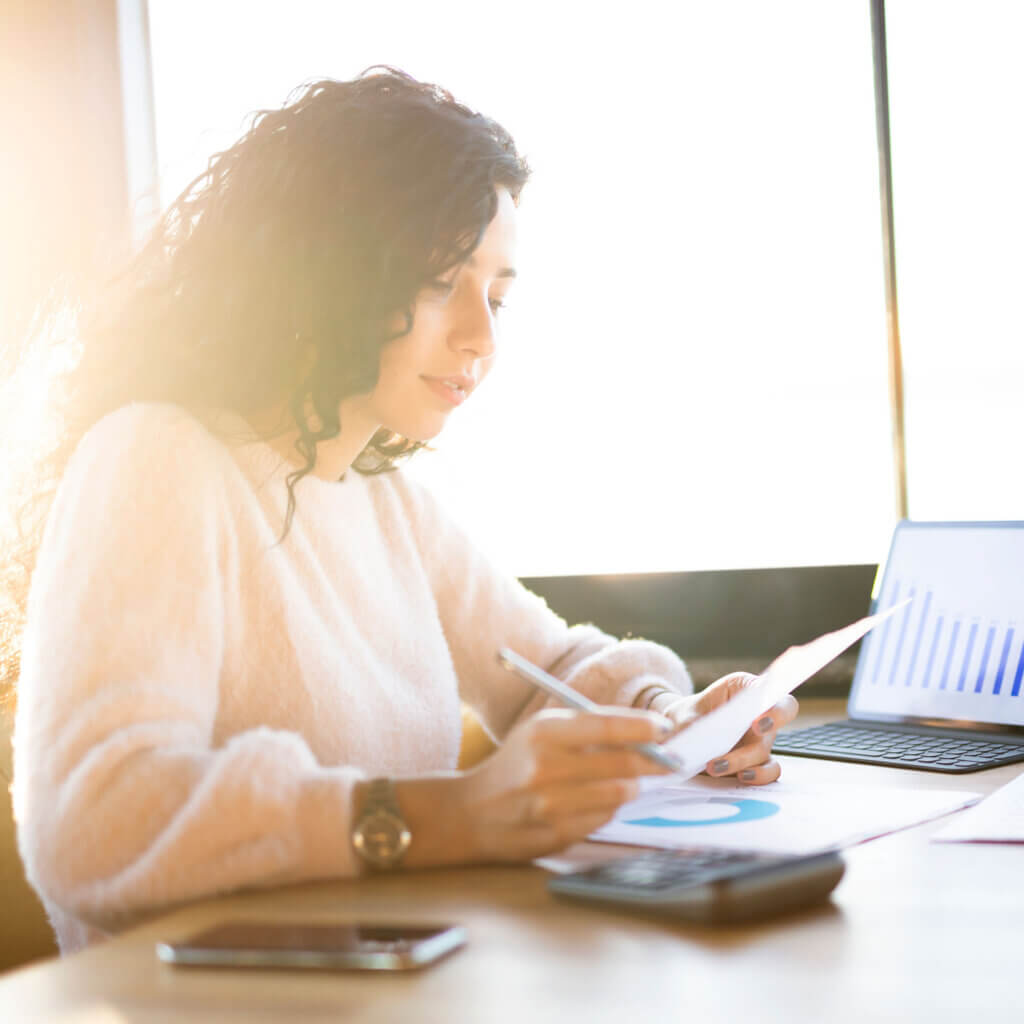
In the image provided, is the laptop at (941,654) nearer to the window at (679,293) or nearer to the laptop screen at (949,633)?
the laptop screen at (949,633)

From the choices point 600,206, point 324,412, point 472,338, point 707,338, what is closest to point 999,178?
point 707,338

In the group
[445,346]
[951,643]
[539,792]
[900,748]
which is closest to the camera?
[539,792]

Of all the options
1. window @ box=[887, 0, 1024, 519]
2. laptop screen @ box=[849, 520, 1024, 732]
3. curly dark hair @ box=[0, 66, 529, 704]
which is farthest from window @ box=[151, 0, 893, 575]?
curly dark hair @ box=[0, 66, 529, 704]

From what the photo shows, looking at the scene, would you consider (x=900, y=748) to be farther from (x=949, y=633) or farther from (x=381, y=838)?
(x=381, y=838)

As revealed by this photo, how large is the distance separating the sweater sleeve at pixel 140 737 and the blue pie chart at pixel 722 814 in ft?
0.86

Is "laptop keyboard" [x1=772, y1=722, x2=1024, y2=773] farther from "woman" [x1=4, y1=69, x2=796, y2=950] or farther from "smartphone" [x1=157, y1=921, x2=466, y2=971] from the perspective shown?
"smartphone" [x1=157, y1=921, x2=466, y2=971]

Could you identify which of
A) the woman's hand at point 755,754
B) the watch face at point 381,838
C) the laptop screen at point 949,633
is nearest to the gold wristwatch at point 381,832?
the watch face at point 381,838

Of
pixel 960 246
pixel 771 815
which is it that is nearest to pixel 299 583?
pixel 771 815

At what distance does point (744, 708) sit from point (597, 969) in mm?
361

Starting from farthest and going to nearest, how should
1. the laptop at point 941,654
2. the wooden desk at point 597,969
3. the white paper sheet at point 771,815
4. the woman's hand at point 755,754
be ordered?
the laptop at point 941,654
the woman's hand at point 755,754
the white paper sheet at point 771,815
the wooden desk at point 597,969

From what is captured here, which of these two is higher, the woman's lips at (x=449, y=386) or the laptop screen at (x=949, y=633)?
the woman's lips at (x=449, y=386)

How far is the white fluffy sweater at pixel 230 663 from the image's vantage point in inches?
28.7

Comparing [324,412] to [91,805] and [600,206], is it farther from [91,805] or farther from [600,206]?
[600,206]

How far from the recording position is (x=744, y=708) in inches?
35.0
